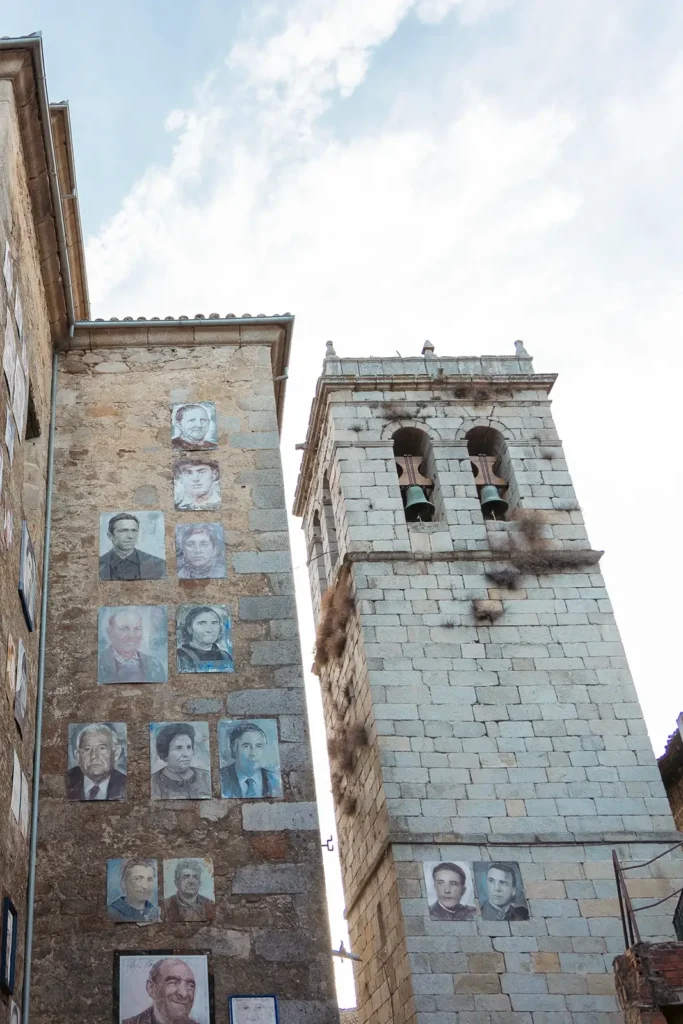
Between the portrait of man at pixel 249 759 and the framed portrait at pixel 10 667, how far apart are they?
176cm

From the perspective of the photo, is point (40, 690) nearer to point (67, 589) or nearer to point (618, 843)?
point (67, 589)

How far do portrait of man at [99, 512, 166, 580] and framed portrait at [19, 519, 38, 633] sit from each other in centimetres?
74

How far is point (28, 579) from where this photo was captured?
9023mm

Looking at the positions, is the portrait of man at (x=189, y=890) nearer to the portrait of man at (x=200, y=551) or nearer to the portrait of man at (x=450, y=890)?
the portrait of man at (x=200, y=551)

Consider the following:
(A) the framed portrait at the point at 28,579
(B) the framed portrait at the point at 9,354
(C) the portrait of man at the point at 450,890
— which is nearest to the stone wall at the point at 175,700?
(A) the framed portrait at the point at 28,579

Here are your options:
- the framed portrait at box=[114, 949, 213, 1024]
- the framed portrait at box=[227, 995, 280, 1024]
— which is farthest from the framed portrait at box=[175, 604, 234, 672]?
the framed portrait at box=[227, 995, 280, 1024]

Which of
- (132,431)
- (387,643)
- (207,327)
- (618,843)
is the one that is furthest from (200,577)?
(618,843)

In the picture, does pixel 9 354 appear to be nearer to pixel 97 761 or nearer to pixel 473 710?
pixel 97 761

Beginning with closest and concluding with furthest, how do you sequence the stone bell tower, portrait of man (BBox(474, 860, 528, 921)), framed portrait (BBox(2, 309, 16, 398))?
1. framed portrait (BBox(2, 309, 16, 398))
2. the stone bell tower
3. portrait of man (BBox(474, 860, 528, 921))

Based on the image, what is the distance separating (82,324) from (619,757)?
832cm

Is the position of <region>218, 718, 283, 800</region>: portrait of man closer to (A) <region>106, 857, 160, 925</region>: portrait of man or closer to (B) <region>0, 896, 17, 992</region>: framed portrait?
(A) <region>106, 857, 160, 925</region>: portrait of man

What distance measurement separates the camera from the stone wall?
8.07 m

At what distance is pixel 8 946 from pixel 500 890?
6984 mm

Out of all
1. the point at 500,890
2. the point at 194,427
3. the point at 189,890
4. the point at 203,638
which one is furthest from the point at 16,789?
the point at 500,890
